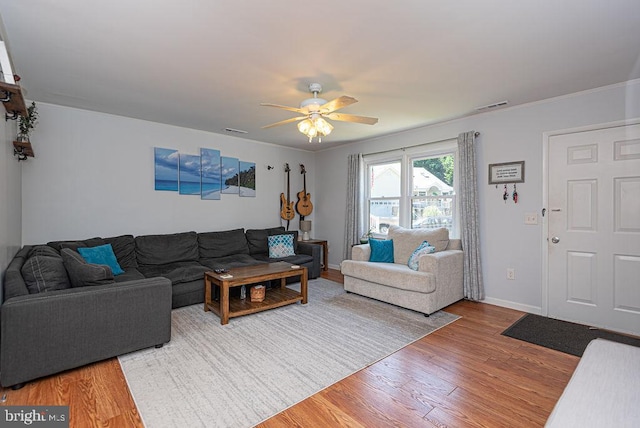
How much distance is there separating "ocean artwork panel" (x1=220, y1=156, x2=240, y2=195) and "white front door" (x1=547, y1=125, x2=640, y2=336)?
457 cm

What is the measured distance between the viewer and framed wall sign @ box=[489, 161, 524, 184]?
12.2ft

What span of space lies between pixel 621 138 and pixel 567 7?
201 cm

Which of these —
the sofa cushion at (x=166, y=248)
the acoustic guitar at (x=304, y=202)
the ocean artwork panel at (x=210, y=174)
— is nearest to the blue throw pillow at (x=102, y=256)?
the sofa cushion at (x=166, y=248)

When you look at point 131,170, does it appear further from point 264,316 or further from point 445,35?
point 445,35

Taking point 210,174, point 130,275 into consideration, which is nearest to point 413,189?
point 210,174

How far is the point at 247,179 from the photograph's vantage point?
18.3ft

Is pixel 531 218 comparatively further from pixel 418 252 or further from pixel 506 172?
pixel 418 252

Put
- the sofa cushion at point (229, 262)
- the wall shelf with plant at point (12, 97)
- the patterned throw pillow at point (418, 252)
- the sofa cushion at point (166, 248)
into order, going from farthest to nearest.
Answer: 1. the sofa cushion at point (229, 262)
2. the sofa cushion at point (166, 248)
3. the patterned throw pillow at point (418, 252)
4. the wall shelf with plant at point (12, 97)

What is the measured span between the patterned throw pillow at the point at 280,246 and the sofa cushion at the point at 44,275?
9.35 feet

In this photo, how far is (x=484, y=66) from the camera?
2.64m

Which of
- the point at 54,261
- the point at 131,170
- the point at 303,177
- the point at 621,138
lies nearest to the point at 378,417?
the point at 54,261

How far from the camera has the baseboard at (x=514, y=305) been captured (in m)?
3.60

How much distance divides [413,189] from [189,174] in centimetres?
362

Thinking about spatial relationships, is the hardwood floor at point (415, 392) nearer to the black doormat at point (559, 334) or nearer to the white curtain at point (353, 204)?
the black doormat at point (559, 334)
